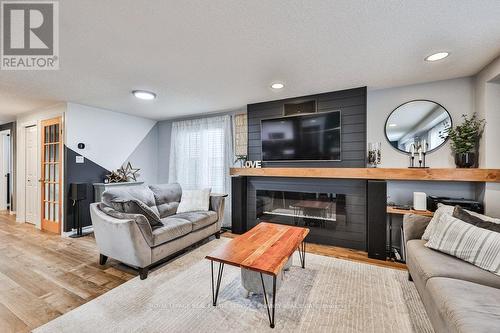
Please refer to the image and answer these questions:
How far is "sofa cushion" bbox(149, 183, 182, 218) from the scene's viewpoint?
3.41 meters

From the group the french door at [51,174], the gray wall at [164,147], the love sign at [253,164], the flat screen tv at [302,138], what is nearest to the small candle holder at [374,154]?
the flat screen tv at [302,138]

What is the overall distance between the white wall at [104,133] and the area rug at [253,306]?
2.92 meters

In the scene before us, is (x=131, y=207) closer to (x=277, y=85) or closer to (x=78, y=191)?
(x=78, y=191)

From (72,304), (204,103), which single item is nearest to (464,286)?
(72,304)

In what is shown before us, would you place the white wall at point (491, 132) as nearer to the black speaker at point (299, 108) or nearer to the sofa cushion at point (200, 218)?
the black speaker at point (299, 108)

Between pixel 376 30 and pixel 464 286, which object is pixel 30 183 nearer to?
pixel 376 30

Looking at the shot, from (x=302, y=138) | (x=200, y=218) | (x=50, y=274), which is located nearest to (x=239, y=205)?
(x=200, y=218)

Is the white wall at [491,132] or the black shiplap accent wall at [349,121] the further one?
the black shiplap accent wall at [349,121]

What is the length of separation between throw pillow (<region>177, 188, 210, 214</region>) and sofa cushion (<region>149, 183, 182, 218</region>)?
134mm

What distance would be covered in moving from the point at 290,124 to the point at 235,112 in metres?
1.30

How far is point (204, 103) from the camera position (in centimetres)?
384

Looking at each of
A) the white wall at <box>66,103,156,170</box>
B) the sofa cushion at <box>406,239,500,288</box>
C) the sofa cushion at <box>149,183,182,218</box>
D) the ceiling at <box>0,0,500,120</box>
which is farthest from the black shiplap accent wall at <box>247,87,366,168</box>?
the white wall at <box>66,103,156,170</box>

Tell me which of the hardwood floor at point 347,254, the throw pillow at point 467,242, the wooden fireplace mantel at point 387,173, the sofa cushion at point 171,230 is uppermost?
the wooden fireplace mantel at point 387,173

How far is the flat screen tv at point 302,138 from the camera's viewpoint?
10.6ft
